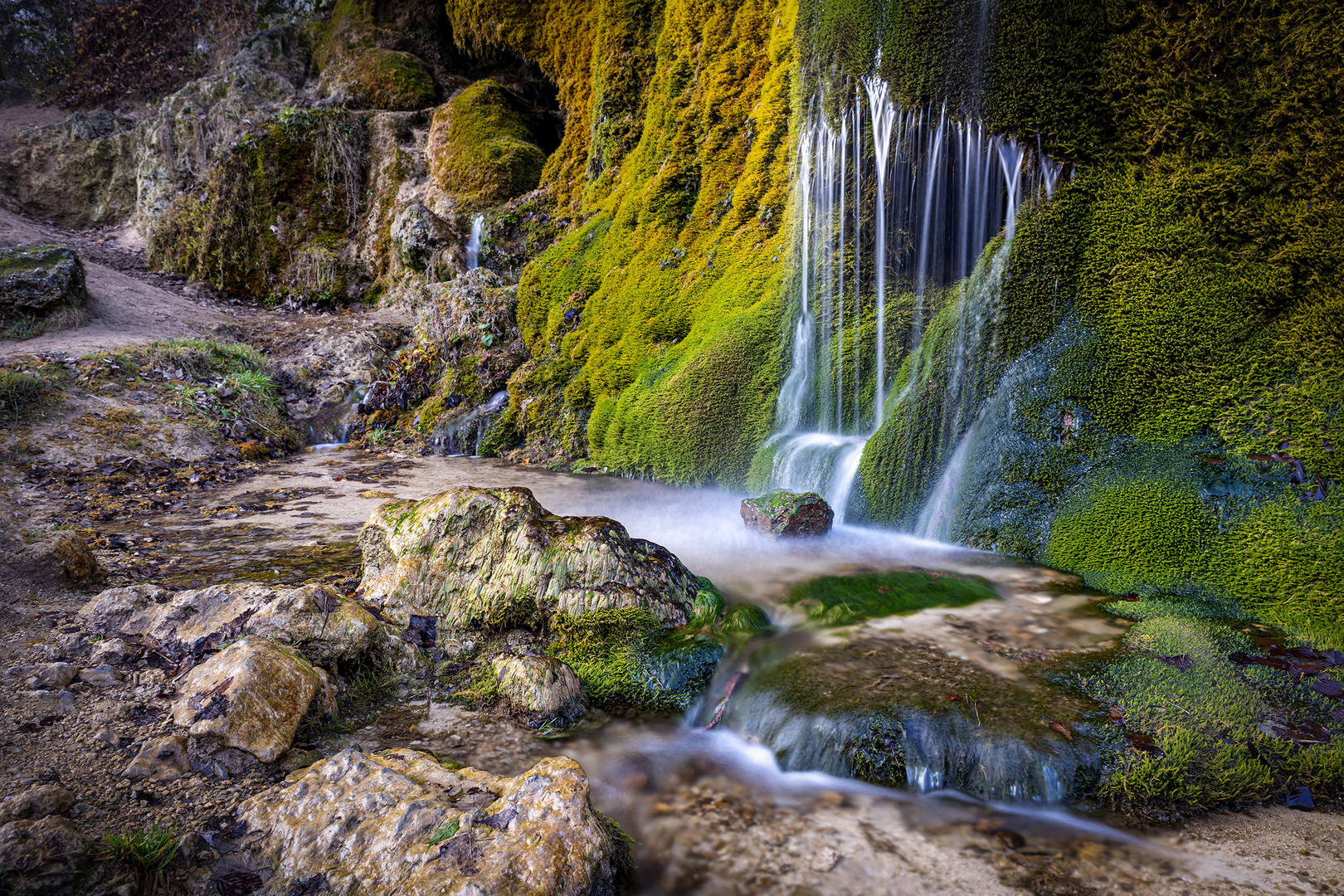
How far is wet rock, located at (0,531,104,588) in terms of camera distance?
388 centimetres

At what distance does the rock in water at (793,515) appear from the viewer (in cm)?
566

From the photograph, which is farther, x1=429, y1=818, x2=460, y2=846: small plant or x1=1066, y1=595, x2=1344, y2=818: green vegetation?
x1=1066, y1=595, x2=1344, y2=818: green vegetation

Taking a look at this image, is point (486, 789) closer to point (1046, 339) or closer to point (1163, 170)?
point (1046, 339)

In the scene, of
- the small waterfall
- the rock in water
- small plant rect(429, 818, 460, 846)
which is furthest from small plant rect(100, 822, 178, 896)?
the small waterfall

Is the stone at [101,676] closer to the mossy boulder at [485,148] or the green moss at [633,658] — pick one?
the green moss at [633,658]

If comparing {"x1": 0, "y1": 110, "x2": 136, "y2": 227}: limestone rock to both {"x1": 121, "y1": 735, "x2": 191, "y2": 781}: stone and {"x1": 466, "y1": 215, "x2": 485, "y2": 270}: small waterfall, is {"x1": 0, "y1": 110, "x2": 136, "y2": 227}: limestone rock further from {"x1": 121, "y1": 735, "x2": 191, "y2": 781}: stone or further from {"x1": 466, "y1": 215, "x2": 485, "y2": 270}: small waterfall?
{"x1": 121, "y1": 735, "x2": 191, "y2": 781}: stone

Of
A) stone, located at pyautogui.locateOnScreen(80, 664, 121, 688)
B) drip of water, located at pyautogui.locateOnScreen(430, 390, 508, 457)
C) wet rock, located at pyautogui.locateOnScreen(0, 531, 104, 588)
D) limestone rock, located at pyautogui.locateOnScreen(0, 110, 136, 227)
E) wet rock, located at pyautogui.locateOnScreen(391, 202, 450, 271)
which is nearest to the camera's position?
stone, located at pyautogui.locateOnScreen(80, 664, 121, 688)

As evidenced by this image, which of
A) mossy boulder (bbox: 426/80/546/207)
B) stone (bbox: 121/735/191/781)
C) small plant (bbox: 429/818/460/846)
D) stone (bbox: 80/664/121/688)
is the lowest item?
stone (bbox: 80/664/121/688)

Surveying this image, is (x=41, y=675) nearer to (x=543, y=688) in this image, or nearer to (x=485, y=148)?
(x=543, y=688)

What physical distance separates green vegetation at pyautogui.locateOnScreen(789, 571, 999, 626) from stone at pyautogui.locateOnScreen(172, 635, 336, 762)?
9.18 ft

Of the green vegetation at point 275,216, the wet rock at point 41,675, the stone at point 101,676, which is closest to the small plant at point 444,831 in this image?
the stone at point 101,676

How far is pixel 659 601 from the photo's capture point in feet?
13.2

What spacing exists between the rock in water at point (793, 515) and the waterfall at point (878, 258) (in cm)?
43

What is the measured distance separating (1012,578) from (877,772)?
242cm
